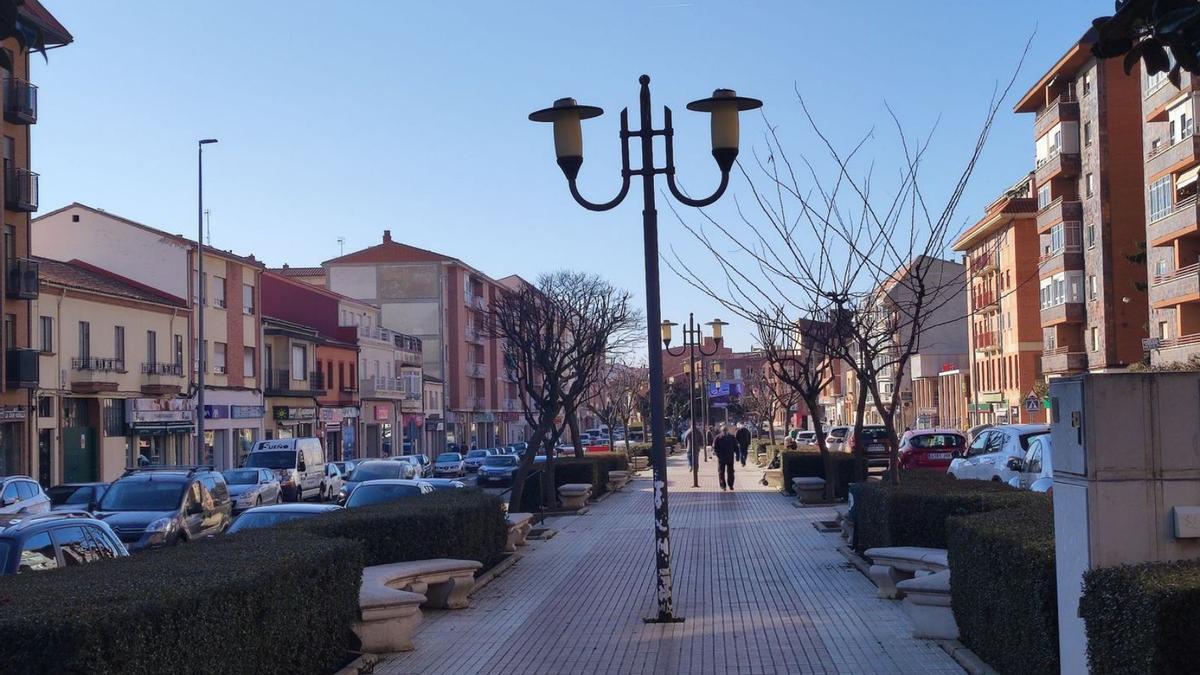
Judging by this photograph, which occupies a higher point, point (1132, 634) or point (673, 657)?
point (1132, 634)

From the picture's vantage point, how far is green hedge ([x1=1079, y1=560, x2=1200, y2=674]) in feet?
17.2

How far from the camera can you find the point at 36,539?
11742 millimetres

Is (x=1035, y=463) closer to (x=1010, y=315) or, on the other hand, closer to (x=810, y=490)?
(x=810, y=490)

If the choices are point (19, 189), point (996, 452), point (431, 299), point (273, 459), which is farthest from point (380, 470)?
point (431, 299)

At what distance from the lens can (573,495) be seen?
30766 mm

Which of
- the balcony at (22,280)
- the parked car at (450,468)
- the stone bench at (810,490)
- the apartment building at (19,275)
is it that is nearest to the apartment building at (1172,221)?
the stone bench at (810,490)

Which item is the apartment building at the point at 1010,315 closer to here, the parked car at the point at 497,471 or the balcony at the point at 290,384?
the parked car at the point at 497,471

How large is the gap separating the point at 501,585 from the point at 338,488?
26.1m

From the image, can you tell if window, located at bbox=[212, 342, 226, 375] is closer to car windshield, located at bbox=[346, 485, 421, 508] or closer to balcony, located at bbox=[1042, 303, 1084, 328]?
balcony, located at bbox=[1042, 303, 1084, 328]

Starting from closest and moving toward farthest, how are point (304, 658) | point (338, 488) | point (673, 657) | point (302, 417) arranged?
1. point (304, 658)
2. point (673, 657)
3. point (338, 488)
4. point (302, 417)

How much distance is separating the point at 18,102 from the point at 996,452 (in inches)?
1219

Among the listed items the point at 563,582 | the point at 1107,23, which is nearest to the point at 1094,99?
the point at 563,582

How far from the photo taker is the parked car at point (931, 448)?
32656 mm

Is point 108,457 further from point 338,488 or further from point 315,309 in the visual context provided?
point 315,309
